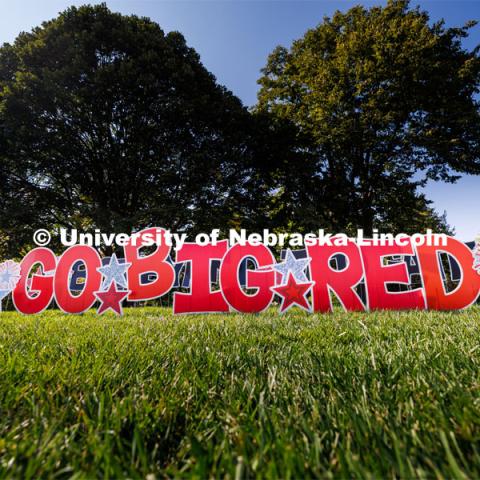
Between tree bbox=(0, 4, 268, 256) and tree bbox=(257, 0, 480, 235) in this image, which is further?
tree bbox=(257, 0, 480, 235)

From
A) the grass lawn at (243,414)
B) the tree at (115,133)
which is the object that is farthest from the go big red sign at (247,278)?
the tree at (115,133)

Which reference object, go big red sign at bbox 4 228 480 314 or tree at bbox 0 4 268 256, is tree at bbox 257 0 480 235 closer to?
tree at bbox 0 4 268 256

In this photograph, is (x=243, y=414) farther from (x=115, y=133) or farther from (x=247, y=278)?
(x=115, y=133)

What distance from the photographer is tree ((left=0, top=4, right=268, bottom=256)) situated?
10.5 metres

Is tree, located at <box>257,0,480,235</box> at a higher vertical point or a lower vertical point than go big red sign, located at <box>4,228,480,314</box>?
higher

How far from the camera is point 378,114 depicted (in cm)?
1162

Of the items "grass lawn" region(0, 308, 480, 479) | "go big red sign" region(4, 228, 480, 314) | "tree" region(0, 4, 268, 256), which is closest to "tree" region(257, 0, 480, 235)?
"tree" region(0, 4, 268, 256)

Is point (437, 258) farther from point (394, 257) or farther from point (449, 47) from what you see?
point (449, 47)

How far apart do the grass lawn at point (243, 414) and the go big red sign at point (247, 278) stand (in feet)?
13.3

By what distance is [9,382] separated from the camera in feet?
3.81

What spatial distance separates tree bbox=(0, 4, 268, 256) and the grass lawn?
10.1 m

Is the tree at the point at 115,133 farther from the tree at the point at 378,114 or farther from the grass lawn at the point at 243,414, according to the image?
the grass lawn at the point at 243,414

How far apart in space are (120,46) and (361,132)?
1026cm

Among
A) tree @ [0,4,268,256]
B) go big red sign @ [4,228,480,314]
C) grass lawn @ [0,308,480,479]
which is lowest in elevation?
grass lawn @ [0,308,480,479]
